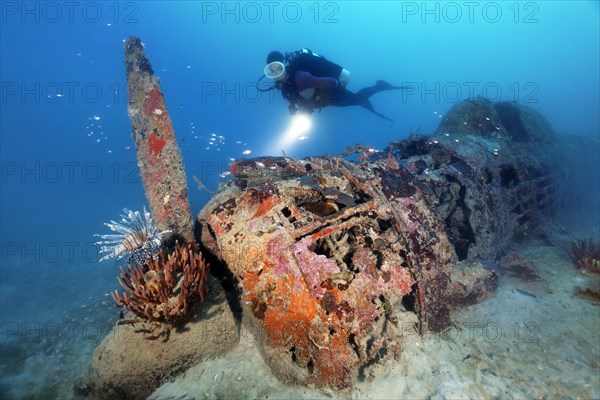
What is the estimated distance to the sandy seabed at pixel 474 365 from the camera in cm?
371

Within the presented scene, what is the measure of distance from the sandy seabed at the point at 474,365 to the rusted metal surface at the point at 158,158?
2314mm

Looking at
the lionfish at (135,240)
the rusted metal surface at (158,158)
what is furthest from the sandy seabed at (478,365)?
the rusted metal surface at (158,158)

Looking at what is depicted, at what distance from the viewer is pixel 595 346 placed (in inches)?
183

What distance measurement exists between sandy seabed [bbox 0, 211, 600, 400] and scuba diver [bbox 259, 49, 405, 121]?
7.49 m

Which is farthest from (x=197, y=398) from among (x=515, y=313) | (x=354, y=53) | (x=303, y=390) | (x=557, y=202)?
(x=354, y=53)

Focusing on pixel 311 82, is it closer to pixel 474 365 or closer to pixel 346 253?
pixel 346 253

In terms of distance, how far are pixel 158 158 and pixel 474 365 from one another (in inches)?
236

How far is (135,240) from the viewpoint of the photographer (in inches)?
188

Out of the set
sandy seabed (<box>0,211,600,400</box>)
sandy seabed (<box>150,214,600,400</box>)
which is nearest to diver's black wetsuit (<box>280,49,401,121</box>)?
sandy seabed (<box>0,211,600,400</box>)

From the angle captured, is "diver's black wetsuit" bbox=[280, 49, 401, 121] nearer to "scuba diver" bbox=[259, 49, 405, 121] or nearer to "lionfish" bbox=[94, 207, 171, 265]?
"scuba diver" bbox=[259, 49, 405, 121]

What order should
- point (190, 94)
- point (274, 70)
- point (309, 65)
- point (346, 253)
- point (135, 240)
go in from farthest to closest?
point (190, 94) < point (309, 65) < point (274, 70) < point (135, 240) < point (346, 253)

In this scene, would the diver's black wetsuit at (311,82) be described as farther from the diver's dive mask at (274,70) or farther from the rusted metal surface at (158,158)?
the rusted metal surface at (158,158)

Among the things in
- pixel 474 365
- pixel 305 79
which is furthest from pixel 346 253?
pixel 305 79

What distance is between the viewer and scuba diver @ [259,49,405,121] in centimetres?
970
